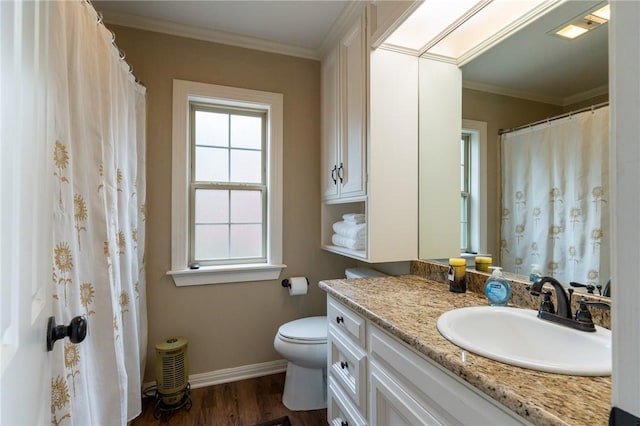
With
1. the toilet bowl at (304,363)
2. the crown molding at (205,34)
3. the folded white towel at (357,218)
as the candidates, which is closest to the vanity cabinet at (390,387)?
the toilet bowl at (304,363)

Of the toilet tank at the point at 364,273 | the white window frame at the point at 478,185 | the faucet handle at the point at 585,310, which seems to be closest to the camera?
the faucet handle at the point at 585,310

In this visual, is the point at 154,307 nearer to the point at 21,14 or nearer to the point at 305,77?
the point at 21,14

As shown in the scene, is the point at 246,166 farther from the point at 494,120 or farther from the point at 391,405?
the point at 391,405

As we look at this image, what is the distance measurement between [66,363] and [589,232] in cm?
178

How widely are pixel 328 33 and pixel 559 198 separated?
1.74m

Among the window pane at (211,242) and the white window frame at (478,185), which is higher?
the white window frame at (478,185)

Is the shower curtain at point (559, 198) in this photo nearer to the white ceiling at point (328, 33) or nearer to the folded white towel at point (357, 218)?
the white ceiling at point (328, 33)

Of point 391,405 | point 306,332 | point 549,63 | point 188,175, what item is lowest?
point 306,332

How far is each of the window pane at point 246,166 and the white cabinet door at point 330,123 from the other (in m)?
0.50

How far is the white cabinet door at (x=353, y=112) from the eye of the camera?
168 cm

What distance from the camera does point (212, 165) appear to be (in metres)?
2.21

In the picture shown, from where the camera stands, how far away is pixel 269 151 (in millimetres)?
2229

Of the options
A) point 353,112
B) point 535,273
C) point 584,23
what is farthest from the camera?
point 353,112

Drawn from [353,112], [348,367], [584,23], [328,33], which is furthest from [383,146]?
[348,367]
